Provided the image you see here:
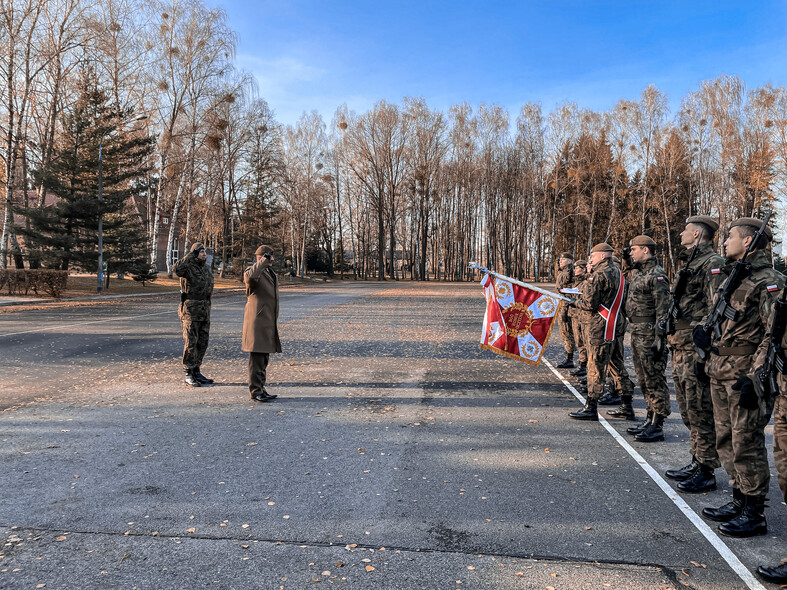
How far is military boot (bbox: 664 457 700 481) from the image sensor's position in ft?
16.6

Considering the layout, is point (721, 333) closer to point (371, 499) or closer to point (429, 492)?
point (429, 492)

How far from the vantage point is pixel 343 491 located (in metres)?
4.66

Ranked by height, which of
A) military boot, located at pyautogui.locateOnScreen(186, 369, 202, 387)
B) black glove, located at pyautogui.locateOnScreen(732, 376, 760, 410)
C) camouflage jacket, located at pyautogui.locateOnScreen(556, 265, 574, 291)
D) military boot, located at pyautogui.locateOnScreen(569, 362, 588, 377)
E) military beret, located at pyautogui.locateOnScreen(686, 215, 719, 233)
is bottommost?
military boot, located at pyautogui.locateOnScreen(569, 362, 588, 377)

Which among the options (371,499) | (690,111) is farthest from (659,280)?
(690,111)

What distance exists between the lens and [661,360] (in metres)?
6.20

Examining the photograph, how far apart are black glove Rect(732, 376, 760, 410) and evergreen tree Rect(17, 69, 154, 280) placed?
2996 cm

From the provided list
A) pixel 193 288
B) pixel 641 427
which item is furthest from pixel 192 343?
pixel 641 427

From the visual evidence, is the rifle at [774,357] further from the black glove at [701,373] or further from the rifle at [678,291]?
the rifle at [678,291]

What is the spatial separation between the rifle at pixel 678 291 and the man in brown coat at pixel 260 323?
16.6ft

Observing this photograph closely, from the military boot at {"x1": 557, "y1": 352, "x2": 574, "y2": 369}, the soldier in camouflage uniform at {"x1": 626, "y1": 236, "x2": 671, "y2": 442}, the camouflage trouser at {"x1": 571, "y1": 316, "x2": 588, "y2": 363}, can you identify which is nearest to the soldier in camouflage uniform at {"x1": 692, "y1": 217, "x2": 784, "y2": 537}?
the soldier in camouflage uniform at {"x1": 626, "y1": 236, "x2": 671, "y2": 442}

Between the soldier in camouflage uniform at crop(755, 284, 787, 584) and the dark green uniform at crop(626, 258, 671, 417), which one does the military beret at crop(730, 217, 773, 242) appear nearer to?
the soldier in camouflage uniform at crop(755, 284, 787, 584)

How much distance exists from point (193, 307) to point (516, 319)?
505cm

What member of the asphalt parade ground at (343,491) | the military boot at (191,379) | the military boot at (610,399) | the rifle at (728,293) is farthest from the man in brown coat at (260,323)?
the rifle at (728,293)

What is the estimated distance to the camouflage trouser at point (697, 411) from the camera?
489 cm
